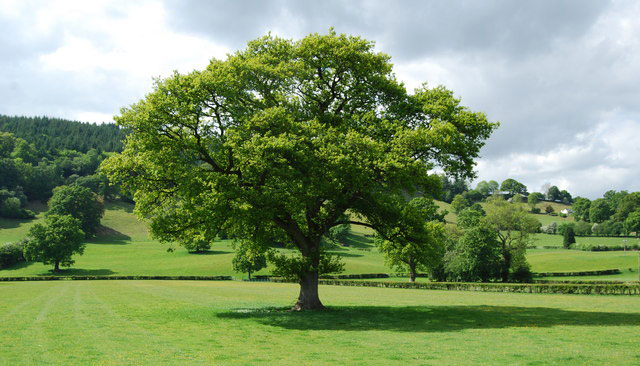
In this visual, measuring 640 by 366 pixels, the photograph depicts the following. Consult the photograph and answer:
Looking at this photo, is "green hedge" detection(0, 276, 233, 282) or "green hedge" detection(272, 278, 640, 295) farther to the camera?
"green hedge" detection(0, 276, 233, 282)

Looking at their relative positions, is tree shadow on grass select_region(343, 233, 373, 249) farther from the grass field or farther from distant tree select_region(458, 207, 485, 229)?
distant tree select_region(458, 207, 485, 229)

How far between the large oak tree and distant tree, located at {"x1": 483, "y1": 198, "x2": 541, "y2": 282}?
59935 millimetres

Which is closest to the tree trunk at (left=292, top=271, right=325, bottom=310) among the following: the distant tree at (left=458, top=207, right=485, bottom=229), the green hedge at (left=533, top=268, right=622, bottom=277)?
the distant tree at (left=458, top=207, right=485, bottom=229)

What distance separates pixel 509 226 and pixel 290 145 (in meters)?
75.9

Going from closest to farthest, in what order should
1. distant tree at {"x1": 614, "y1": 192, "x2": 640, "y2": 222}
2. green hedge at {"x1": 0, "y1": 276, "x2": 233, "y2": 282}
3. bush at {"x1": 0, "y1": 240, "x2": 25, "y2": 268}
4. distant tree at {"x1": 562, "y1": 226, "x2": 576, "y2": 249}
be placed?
green hedge at {"x1": 0, "y1": 276, "x2": 233, "y2": 282} < bush at {"x1": 0, "y1": 240, "x2": 25, "y2": 268} < distant tree at {"x1": 562, "y1": 226, "x2": 576, "y2": 249} < distant tree at {"x1": 614, "y1": 192, "x2": 640, "y2": 222}

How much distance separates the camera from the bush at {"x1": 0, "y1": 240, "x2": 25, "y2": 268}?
95.7m

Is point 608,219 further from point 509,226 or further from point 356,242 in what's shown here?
point 509,226

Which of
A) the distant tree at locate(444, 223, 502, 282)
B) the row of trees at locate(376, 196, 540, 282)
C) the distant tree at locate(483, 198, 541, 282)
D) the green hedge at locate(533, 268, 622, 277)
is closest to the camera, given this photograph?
the distant tree at locate(444, 223, 502, 282)

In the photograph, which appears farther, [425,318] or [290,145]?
[425,318]

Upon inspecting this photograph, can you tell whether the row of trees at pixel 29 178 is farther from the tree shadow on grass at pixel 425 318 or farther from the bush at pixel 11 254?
the tree shadow on grass at pixel 425 318

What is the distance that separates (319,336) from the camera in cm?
2034

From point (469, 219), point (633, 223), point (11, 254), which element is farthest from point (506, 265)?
point (11, 254)

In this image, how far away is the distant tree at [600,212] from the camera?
18124 centimetres

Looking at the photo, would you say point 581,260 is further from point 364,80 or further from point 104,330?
point 104,330
